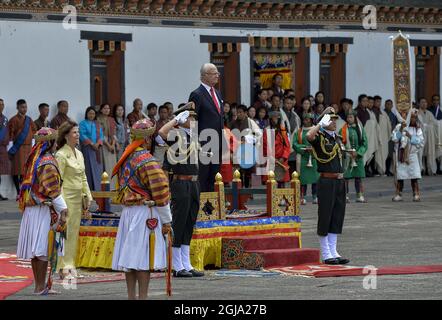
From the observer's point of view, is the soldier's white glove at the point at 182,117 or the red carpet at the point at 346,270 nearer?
the red carpet at the point at 346,270

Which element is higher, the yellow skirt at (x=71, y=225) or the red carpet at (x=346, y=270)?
the yellow skirt at (x=71, y=225)

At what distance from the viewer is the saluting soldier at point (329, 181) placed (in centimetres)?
1833

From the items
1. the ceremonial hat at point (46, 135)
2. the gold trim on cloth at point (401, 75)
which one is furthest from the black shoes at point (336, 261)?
the gold trim on cloth at point (401, 75)

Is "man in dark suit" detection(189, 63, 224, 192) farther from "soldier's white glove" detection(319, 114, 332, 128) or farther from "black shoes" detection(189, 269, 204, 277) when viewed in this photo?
"black shoes" detection(189, 269, 204, 277)

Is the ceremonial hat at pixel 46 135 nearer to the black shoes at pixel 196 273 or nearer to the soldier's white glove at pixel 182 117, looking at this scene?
the soldier's white glove at pixel 182 117

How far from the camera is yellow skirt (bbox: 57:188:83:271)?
17.0 metres

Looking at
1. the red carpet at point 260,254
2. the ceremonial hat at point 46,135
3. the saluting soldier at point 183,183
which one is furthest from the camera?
the red carpet at point 260,254

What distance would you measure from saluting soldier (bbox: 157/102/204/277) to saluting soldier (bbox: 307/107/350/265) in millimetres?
1790

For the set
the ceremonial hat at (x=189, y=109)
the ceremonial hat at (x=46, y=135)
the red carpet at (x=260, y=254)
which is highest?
the ceremonial hat at (x=189, y=109)

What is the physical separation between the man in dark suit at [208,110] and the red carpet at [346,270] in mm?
1638

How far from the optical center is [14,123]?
98.8 ft

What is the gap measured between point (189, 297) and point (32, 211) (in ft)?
6.77

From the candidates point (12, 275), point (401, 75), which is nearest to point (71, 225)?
point (12, 275)
